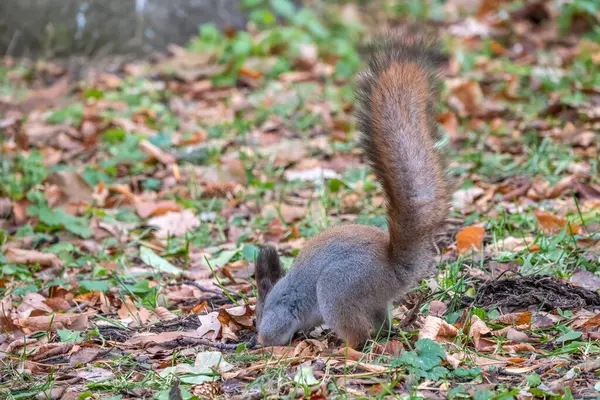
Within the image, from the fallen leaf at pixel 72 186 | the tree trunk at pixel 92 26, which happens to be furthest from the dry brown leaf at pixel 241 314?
the tree trunk at pixel 92 26

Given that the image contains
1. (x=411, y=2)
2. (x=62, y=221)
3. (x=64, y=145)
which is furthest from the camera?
(x=411, y=2)

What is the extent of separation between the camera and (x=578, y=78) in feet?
22.0

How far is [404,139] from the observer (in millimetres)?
2893

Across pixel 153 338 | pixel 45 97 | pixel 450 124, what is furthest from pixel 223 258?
pixel 45 97

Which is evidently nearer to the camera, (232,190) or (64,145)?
(232,190)

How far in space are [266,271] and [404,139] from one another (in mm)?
860

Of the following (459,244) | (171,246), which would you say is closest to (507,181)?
(459,244)

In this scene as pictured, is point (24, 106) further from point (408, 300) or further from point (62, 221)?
point (408, 300)

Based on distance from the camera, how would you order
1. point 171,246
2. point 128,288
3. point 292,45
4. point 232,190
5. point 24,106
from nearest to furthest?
point 128,288, point 171,246, point 232,190, point 24,106, point 292,45

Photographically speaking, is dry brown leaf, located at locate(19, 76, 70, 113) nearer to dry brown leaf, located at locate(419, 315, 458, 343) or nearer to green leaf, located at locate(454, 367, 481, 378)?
dry brown leaf, located at locate(419, 315, 458, 343)

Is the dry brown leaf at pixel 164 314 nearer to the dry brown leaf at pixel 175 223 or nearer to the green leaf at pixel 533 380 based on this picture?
the dry brown leaf at pixel 175 223

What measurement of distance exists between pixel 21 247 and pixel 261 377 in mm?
2387

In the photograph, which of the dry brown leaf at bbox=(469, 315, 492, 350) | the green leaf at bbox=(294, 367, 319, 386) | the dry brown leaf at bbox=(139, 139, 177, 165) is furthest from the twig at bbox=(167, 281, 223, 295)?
the dry brown leaf at bbox=(139, 139, 177, 165)

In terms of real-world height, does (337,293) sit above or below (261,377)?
above
